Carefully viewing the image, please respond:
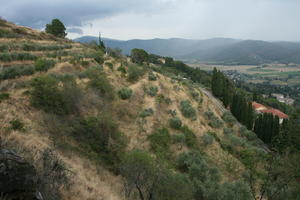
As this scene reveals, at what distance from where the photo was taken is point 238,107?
34.5 m

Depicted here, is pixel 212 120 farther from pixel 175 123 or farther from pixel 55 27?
pixel 55 27

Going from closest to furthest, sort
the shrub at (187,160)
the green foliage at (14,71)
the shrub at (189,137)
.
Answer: the shrub at (187,160) → the green foliage at (14,71) → the shrub at (189,137)

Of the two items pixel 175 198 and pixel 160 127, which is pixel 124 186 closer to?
pixel 175 198

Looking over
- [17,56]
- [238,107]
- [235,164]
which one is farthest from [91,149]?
[238,107]

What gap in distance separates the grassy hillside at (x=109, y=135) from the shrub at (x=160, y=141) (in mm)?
78

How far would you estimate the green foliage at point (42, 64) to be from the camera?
17803mm

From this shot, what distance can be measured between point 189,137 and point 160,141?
10.6 ft

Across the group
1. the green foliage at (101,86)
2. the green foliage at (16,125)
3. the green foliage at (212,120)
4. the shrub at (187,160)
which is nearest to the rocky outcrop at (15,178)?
the green foliage at (16,125)

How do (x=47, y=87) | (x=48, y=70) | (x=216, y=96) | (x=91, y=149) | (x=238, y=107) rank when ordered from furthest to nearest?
1. (x=216, y=96)
2. (x=238, y=107)
3. (x=48, y=70)
4. (x=47, y=87)
5. (x=91, y=149)

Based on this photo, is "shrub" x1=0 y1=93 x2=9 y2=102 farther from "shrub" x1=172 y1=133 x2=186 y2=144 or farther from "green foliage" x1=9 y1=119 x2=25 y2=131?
"shrub" x1=172 y1=133 x2=186 y2=144

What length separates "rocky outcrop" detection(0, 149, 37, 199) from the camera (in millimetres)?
4465

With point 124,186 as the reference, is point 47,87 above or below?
above

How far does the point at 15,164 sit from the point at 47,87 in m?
9.18

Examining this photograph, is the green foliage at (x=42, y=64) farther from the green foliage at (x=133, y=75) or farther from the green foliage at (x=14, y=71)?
the green foliage at (x=133, y=75)
